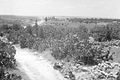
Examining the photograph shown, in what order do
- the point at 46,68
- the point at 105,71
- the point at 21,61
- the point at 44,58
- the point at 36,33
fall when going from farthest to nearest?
the point at 36,33 < the point at 44,58 < the point at 21,61 < the point at 46,68 < the point at 105,71

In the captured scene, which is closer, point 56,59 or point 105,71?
point 105,71

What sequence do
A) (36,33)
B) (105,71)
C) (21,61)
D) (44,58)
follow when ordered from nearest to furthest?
1. (105,71)
2. (21,61)
3. (44,58)
4. (36,33)

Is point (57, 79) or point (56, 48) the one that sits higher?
point (56, 48)

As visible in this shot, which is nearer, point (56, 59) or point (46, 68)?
point (46, 68)

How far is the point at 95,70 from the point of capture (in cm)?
1421

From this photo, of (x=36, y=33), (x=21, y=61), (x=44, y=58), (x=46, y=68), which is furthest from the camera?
(x=36, y=33)

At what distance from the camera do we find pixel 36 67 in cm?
1564

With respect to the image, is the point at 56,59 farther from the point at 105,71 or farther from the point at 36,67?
the point at 105,71

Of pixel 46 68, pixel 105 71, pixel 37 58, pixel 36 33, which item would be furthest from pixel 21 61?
pixel 36 33

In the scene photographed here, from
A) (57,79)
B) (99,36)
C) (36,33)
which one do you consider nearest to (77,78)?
(57,79)

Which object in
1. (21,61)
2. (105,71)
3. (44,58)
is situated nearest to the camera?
(105,71)

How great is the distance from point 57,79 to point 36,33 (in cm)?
2045

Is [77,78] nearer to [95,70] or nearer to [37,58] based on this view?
[95,70]

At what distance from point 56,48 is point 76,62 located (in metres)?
3.95
